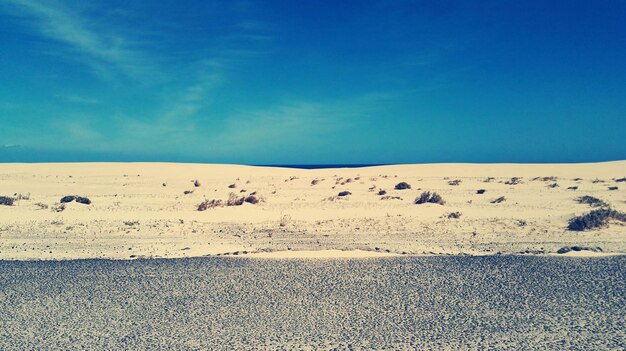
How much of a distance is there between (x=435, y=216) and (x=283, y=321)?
13637 millimetres

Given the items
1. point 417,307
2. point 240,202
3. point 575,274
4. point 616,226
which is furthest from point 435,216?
point 417,307

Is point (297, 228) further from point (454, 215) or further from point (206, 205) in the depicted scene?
point (206, 205)

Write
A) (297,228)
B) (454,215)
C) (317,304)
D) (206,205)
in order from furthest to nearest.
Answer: (206,205) → (454,215) → (297,228) → (317,304)

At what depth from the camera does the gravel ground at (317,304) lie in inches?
236

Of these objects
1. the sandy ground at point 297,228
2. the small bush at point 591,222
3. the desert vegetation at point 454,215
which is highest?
the small bush at point 591,222

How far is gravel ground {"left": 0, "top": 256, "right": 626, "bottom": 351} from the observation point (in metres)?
5.99

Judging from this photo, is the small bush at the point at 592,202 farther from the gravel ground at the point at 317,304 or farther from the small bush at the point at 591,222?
the gravel ground at the point at 317,304

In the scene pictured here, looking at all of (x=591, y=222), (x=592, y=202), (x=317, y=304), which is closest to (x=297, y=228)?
(x=591, y=222)

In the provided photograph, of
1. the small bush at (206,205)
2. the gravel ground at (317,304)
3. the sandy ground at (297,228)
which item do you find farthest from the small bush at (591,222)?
the small bush at (206,205)

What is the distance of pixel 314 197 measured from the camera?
28000 mm

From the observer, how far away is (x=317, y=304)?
7.36 m

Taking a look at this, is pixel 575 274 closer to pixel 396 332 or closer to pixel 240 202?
pixel 396 332

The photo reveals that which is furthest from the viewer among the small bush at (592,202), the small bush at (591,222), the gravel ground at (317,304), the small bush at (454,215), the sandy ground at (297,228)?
the small bush at (592,202)

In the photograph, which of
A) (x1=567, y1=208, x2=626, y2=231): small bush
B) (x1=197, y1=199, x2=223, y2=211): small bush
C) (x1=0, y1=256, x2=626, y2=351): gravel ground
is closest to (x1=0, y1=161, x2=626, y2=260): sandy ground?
(x1=567, y1=208, x2=626, y2=231): small bush
